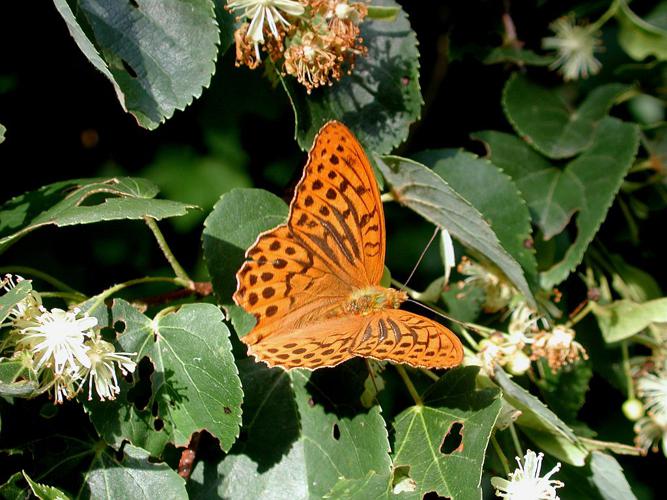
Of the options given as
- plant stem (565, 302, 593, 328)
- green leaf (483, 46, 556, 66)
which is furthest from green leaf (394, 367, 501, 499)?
green leaf (483, 46, 556, 66)

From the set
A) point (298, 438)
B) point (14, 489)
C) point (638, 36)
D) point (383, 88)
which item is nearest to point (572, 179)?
point (638, 36)

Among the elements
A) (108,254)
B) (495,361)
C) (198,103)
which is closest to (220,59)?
(198,103)

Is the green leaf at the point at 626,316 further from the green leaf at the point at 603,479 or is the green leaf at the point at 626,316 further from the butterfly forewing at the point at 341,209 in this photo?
the butterfly forewing at the point at 341,209

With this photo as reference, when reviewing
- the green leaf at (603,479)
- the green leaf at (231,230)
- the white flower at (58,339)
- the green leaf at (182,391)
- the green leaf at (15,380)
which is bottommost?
the green leaf at (603,479)

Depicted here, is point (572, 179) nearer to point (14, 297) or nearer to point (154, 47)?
point (154, 47)

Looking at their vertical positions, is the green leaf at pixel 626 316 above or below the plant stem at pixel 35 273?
below

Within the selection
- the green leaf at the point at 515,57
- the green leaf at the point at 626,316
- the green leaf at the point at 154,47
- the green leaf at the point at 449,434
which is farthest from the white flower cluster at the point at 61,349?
the green leaf at the point at 515,57

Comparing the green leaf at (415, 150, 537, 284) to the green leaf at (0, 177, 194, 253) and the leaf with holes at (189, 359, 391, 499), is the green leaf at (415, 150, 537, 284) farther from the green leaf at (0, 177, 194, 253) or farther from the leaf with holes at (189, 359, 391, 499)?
the green leaf at (0, 177, 194, 253)
